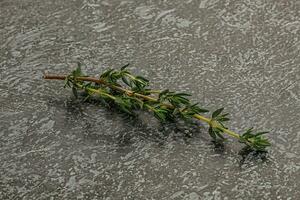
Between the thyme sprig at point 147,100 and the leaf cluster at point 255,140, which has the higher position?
the thyme sprig at point 147,100

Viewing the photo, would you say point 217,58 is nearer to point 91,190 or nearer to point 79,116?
point 79,116

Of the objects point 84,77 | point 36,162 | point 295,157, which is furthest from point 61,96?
point 295,157

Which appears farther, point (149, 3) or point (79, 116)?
point (149, 3)

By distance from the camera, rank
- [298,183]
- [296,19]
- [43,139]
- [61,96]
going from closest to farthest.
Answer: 1. [298,183]
2. [43,139]
3. [61,96]
4. [296,19]

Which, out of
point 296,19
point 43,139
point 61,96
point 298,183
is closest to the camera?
point 298,183

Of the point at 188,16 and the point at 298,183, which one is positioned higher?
the point at 188,16
